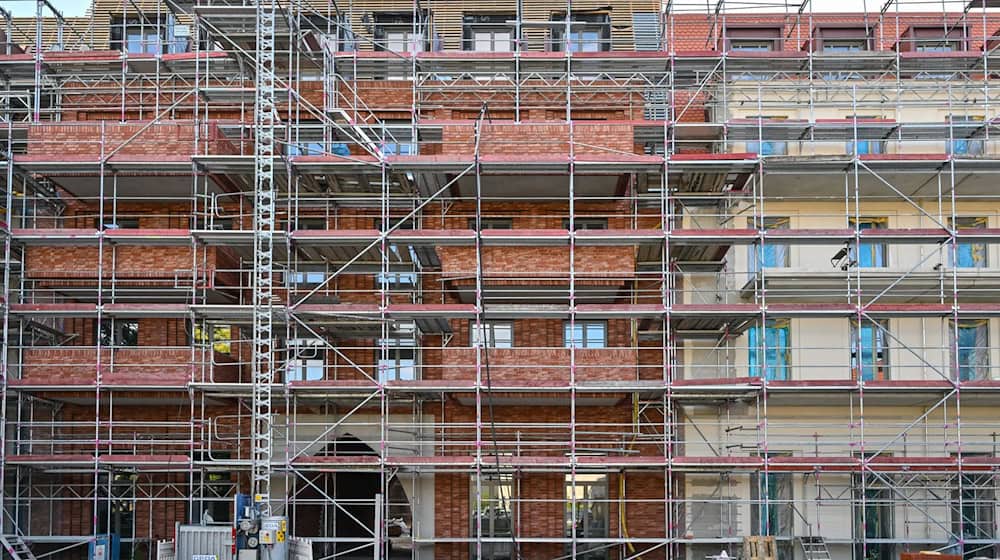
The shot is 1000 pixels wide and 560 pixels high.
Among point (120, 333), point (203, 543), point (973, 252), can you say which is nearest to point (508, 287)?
point (203, 543)

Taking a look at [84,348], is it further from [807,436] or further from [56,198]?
[807,436]

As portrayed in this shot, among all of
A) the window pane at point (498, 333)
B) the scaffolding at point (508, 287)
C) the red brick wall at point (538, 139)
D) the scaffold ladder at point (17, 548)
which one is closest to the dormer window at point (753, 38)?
the scaffolding at point (508, 287)

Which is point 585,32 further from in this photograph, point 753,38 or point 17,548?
point 17,548

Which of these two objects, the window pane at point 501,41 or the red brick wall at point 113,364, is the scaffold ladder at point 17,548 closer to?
the red brick wall at point 113,364

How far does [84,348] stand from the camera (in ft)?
88.4

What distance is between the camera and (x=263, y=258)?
2670cm

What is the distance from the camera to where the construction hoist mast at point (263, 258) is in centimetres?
2522

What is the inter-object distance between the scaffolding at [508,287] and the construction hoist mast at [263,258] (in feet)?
0.38

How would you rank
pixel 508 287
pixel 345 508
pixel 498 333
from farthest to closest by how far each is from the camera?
pixel 345 508 → pixel 498 333 → pixel 508 287

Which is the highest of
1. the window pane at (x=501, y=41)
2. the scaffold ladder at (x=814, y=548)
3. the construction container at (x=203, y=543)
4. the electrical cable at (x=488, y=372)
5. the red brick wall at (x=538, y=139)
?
the window pane at (x=501, y=41)

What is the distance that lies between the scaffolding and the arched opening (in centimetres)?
12

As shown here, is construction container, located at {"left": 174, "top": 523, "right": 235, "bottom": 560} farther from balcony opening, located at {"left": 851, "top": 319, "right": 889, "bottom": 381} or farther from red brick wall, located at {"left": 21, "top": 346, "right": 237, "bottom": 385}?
balcony opening, located at {"left": 851, "top": 319, "right": 889, "bottom": 381}

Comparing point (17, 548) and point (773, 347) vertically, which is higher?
point (773, 347)

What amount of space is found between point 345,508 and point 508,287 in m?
7.14
